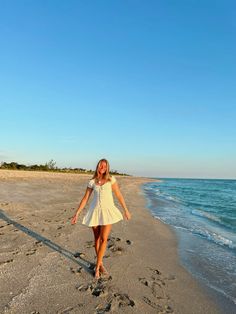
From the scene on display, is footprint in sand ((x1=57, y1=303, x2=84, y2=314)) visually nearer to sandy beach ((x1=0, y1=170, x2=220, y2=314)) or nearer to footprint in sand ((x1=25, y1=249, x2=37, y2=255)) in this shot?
sandy beach ((x1=0, y1=170, x2=220, y2=314))

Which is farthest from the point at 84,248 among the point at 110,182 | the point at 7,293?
the point at 7,293

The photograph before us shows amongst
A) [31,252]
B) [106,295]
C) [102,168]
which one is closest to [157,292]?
[106,295]

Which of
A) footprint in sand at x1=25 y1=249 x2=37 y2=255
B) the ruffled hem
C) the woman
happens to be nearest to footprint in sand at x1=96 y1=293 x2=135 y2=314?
the woman

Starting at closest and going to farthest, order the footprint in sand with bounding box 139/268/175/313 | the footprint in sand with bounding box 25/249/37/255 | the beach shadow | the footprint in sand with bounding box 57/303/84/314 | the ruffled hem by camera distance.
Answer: the footprint in sand with bounding box 57/303/84/314, the footprint in sand with bounding box 139/268/175/313, the ruffled hem, the beach shadow, the footprint in sand with bounding box 25/249/37/255

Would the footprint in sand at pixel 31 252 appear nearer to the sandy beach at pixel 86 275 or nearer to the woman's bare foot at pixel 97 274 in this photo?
the sandy beach at pixel 86 275

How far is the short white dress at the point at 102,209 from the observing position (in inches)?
248

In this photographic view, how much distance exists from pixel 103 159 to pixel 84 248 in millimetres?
2664

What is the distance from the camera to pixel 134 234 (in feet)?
34.4

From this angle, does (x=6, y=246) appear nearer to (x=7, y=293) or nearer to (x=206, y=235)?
(x=7, y=293)

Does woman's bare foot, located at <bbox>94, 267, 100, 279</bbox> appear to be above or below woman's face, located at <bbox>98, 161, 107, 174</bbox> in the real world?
below

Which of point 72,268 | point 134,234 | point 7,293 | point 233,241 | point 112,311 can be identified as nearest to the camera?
point 112,311

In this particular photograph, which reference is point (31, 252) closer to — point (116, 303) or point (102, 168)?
point (102, 168)

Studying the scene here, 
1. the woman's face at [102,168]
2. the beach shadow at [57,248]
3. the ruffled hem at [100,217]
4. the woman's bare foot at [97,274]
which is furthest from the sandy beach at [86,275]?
the woman's face at [102,168]

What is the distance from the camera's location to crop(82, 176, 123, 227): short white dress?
6293mm
